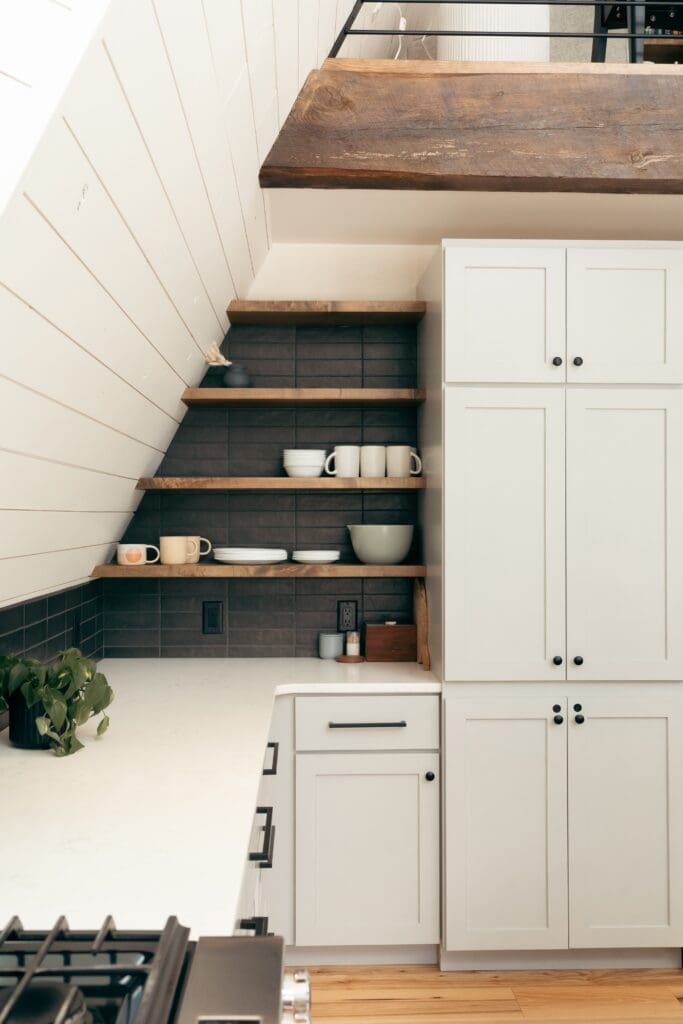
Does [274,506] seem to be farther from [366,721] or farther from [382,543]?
[366,721]

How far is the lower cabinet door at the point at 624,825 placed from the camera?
2627 mm

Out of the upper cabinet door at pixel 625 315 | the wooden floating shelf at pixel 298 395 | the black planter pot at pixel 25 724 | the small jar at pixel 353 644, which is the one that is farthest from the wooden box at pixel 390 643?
the black planter pot at pixel 25 724

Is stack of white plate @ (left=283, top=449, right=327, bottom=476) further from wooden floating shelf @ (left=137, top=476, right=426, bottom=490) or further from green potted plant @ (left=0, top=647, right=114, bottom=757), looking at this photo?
green potted plant @ (left=0, top=647, right=114, bottom=757)

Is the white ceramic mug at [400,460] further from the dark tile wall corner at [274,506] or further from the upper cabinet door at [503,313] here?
the upper cabinet door at [503,313]

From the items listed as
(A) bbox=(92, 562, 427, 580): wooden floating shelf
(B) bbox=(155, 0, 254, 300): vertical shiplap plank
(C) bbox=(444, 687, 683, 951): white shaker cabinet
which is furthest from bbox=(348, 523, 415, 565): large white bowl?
(B) bbox=(155, 0, 254, 300): vertical shiplap plank

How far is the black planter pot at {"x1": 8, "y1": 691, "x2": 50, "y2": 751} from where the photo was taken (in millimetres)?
1979

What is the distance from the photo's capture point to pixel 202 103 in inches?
60.8

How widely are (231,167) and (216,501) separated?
1428 millimetres

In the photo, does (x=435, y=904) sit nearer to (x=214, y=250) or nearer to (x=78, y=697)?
(x=78, y=697)

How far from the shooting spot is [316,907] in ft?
8.66

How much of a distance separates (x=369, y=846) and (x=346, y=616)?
0.83 m

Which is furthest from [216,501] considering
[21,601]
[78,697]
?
[78,697]

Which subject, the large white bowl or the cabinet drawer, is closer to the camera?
the cabinet drawer

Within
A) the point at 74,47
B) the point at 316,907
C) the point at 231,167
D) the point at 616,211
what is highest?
the point at 616,211
